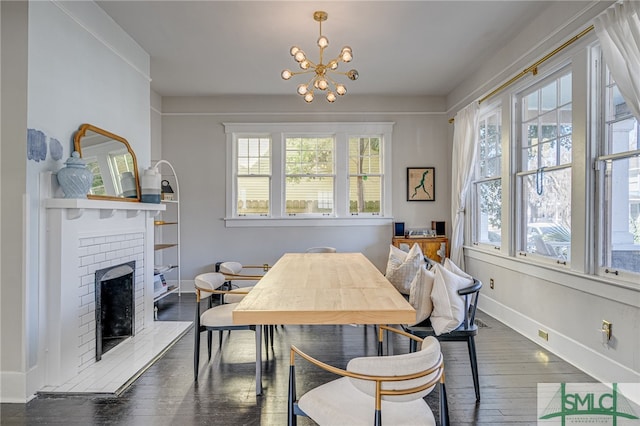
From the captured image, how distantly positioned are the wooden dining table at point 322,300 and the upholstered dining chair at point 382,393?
0.81ft

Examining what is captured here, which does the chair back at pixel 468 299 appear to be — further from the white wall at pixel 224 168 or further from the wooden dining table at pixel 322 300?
the white wall at pixel 224 168

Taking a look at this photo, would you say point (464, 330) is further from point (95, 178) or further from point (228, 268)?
point (95, 178)

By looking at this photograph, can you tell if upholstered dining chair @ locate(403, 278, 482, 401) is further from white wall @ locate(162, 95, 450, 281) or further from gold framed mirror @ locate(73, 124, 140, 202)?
white wall @ locate(162, 95, 450, 281)

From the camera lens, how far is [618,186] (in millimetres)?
2660

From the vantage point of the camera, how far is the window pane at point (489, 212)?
4348 millimetres

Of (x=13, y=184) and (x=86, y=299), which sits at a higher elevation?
(x=13, y=184)

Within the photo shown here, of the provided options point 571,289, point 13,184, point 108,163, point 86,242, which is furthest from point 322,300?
point 108,163

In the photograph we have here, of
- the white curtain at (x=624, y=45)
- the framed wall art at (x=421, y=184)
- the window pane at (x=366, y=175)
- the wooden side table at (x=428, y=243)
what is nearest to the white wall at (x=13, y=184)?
the white curtain at (x=624, y=45)

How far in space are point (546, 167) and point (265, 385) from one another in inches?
123

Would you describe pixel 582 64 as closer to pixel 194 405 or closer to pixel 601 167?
pixel 601 167

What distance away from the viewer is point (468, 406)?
2.32 m

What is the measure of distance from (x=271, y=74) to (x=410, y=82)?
6.42 feet

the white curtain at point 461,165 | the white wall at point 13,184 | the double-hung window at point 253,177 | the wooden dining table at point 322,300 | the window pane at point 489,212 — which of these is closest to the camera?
the wooden dining table at point 322,300

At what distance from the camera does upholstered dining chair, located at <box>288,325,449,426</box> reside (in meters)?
1.25
